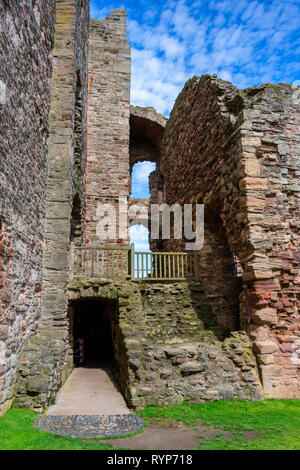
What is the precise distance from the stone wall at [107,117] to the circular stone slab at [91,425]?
767cm

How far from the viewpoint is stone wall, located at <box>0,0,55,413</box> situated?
186 inches

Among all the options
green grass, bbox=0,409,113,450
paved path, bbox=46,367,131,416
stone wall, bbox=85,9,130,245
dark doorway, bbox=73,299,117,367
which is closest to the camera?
green grass, bbox=0,409,113,450

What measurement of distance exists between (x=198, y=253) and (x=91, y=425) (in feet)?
20.0

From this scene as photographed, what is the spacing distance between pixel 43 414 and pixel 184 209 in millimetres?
7499

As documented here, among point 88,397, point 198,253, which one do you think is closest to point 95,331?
point 198,253

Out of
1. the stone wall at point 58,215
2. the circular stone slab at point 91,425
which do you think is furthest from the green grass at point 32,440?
the stone wall at point 58,215

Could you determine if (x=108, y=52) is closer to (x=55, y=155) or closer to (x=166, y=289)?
(x=55, y=155)

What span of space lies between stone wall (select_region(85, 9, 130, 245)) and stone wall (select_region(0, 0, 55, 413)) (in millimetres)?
5383

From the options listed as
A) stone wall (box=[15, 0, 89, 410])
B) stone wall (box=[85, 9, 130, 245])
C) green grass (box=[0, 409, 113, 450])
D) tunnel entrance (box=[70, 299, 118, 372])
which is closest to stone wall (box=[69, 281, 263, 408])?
stone wall (box=[15, 0, 89, 410])

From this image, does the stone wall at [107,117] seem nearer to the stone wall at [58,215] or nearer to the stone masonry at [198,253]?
the stone masonry at [198,253]

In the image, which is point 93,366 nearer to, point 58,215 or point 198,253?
point 198,253

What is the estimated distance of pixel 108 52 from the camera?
1409cm

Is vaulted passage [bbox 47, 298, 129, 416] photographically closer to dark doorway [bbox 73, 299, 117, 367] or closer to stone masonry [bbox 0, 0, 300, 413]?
dark doorway [bbox 73, 299, 117, 367]

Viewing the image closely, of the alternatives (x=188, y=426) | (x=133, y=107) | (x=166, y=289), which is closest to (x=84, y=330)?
(x=166, y=289)
